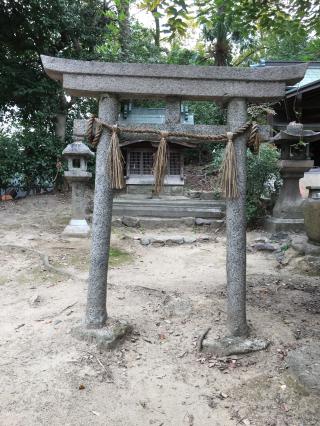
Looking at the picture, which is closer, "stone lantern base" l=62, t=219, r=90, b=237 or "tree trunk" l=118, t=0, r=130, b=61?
"stone lantern base" l=62, t=219, r=90, b=237

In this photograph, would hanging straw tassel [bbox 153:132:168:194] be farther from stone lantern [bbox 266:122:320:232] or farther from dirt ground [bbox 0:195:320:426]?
stone lantern [bbox 266:122:320:232]

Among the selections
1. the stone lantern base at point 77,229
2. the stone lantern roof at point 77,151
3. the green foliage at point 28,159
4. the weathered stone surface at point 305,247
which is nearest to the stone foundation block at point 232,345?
the weathered stone surface at point 305,247

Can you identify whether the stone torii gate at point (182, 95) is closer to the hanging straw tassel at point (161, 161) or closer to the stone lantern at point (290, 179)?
the hanging straw tassel at point (161, 161)

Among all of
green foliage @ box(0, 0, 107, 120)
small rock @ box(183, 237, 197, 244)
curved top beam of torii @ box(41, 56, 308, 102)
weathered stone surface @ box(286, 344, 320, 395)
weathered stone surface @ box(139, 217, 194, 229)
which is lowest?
weathered stone surface @ box(286, 344, 320, 395)

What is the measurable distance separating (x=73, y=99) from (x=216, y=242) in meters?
9.14

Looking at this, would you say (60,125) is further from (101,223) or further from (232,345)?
(232,345)

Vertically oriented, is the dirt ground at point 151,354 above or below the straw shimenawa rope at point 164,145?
below

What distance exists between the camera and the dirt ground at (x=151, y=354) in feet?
8.55

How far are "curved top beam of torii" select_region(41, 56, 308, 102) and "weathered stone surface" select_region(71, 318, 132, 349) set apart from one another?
2.29 meters

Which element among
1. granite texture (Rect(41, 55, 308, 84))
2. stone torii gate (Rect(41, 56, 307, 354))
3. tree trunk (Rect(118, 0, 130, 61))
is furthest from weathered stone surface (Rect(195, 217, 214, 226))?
tree trunk (Rect(118, 0, 130, 61))

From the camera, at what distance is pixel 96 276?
135 inches

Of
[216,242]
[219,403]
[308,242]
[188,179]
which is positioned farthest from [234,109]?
[188,179]

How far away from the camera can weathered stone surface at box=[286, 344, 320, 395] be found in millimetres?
2662

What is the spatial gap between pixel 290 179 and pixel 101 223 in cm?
695
